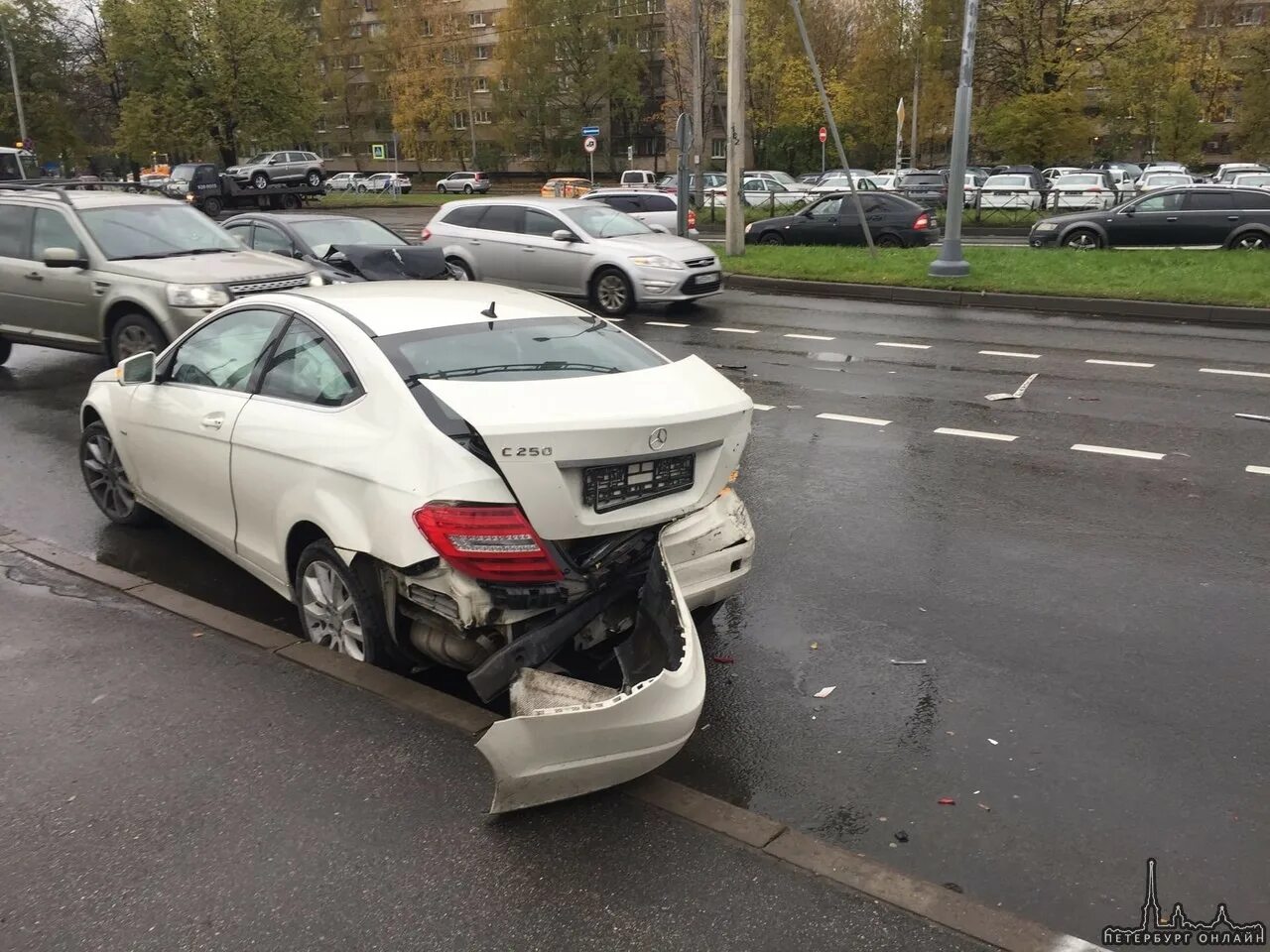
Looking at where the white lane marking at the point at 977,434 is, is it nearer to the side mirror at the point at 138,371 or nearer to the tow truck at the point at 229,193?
the side mirror at the point at 138,371

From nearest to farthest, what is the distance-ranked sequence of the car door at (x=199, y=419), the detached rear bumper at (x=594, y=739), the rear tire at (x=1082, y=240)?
the detached rear bumper at (x=594, y=739), the car door at (x=199, y=419), the rear tire at (x=1082, y=240)

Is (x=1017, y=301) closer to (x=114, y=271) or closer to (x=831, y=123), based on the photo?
(x=831, y=123)

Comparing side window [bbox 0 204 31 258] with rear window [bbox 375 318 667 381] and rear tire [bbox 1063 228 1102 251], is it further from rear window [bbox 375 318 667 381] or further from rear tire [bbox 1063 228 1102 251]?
rear tire [bbox 1063 228 1102 251]

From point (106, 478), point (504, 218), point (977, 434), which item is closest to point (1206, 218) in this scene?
point (504, 218)

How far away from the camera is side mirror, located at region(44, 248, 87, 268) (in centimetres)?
1005

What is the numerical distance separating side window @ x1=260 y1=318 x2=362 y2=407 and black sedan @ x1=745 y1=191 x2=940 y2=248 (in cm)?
1947

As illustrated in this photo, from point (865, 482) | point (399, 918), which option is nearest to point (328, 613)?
point (399, 918)

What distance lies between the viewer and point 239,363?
16.9 feet

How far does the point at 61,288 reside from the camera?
10508mm

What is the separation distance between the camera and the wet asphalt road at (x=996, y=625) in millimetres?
3447

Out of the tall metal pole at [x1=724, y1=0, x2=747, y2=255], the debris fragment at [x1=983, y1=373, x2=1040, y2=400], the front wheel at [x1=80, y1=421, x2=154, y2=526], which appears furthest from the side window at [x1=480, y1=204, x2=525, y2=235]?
the front wheel at [x1=80, y1=421, x2=154, y2=526]

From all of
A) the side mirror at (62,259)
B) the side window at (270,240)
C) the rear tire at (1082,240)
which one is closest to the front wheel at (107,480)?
the side mirror at (62,259)

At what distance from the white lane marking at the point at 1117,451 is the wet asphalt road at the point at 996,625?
7 cm

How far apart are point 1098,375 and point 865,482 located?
483 cm
